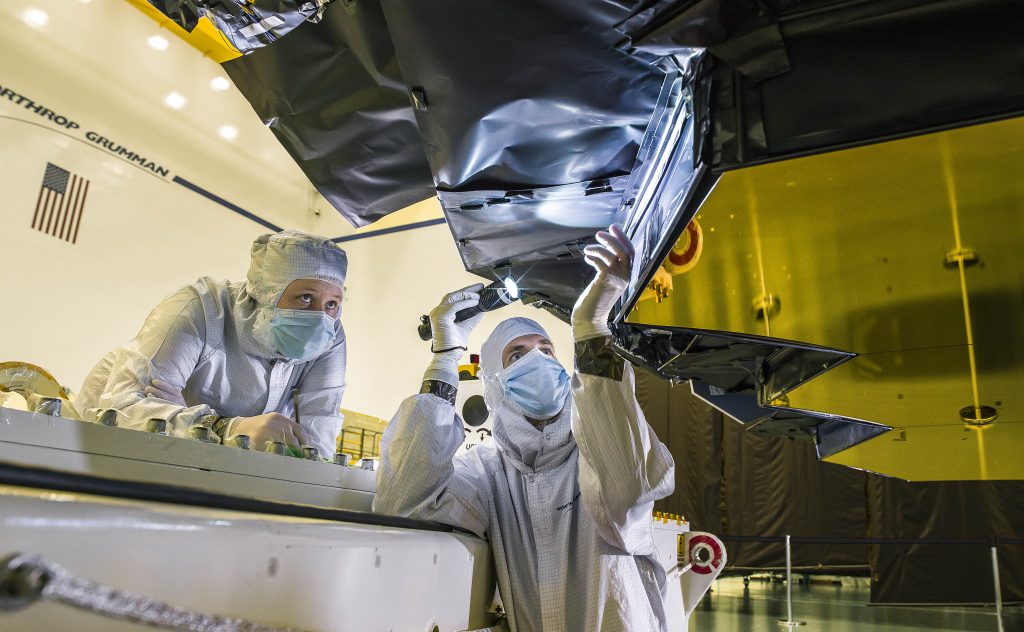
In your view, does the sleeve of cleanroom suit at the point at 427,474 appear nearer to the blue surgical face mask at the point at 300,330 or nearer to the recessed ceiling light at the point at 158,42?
the blue surgical face mask at the point at 300,330

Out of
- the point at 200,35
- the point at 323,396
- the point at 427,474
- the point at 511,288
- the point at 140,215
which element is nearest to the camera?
the point at 427,474

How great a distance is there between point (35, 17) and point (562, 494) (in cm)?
657

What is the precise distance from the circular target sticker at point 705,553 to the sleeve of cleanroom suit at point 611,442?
4.83ft

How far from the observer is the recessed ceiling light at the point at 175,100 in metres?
7.08

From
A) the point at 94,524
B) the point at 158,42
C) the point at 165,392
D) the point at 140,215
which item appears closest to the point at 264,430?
the point at 165,392

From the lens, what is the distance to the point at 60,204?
5984 mm

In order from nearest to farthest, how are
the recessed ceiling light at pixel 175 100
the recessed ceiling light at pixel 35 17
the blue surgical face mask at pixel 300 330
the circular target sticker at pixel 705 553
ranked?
1. the blue surgical face mask at pixel 300 330
2. the circular target sticker at pixel 705 553
3. the recessed ceiling light at pixel 35 17
4. the recessed ceiling light at pixel 175 100

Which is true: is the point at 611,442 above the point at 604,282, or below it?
below

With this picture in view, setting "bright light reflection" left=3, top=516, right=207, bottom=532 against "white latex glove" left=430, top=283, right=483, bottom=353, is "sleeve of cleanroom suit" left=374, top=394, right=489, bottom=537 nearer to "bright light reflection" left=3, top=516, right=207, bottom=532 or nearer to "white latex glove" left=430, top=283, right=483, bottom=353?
"white latex glove" left=430, top=283, right=483, bottom=353

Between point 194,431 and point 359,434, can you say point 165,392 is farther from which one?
point 359,434

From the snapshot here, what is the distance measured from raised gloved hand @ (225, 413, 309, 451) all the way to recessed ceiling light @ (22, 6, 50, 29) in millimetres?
5686

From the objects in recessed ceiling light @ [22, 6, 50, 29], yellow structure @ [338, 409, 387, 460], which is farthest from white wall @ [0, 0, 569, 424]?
yellow structure @ [338, 409, 387, 460]

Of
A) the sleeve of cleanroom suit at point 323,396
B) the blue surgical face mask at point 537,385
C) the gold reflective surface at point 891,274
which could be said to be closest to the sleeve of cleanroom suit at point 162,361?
the sleeve of cleanroom suit at point 323,396

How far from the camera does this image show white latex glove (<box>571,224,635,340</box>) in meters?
1.56
